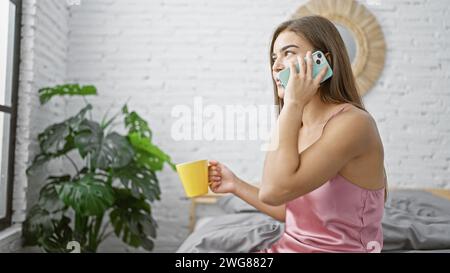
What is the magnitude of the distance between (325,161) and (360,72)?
1.16 metres

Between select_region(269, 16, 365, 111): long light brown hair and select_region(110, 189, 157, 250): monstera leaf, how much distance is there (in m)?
1.07

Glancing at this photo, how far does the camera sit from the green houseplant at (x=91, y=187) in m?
1.40

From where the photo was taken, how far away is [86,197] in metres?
1.39

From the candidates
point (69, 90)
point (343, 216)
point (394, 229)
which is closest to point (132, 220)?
point (69, 90)

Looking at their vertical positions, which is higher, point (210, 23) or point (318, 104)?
point (210, 23)

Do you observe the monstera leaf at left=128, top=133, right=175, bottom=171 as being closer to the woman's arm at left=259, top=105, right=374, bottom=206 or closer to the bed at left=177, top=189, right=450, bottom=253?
the bed at left=177, top=189, right=450, bottom=253

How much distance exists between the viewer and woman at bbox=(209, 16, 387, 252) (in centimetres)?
49

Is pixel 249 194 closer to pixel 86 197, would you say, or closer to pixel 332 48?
pixel 332 48

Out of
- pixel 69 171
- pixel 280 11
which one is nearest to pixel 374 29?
pixel 280 11

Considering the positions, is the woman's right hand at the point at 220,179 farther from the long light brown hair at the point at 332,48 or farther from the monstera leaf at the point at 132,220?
the monstera leaf at the point at 132,220

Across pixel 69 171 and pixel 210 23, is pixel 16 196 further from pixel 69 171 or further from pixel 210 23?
pixel 210 23

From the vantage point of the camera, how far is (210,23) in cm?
149

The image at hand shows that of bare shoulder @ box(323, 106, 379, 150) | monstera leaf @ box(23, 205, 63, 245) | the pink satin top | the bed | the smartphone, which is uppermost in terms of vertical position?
the smartphone

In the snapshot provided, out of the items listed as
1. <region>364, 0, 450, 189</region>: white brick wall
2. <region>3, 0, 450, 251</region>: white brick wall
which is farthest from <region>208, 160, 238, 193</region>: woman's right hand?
<region>3, 0, 450, 251</region>: white brick wall
